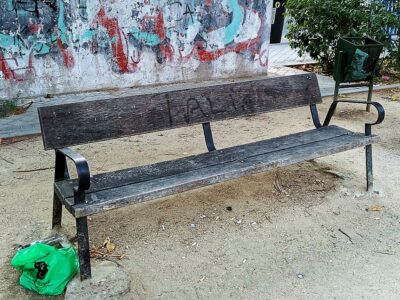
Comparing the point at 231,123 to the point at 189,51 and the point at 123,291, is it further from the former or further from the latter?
the point at 123,291

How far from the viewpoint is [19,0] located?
20.4 ft

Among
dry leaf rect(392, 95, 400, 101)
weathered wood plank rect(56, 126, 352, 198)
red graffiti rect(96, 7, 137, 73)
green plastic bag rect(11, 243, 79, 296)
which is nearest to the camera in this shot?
green plastic bag rect(11, 243, 79, 296)

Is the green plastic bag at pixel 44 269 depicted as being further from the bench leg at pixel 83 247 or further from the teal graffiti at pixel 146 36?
the teal graffiti at pixel 146 36

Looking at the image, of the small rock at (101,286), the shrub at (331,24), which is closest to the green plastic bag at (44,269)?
the small rock at (101,286)

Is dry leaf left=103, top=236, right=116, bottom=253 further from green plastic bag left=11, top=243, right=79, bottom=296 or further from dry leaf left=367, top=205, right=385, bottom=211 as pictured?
dry leaf left=367, top=205, right=385, bottom=211

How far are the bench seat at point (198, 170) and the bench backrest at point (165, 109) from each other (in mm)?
299

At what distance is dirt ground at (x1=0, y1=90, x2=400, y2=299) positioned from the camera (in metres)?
2.67

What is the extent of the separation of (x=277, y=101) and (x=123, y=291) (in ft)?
7.14

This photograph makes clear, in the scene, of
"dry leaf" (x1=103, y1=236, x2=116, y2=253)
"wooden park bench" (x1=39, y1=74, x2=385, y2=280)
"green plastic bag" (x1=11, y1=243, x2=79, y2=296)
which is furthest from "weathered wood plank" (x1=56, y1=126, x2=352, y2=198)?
"dry leaf" (x1=103, y1=236, x2=116, y2=253)

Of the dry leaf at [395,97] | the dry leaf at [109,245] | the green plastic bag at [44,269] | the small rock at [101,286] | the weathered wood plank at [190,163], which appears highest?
the weathered wood plank at [190,163]

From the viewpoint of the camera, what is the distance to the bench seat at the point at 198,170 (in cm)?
265

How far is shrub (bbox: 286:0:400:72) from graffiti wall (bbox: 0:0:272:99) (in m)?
0.66

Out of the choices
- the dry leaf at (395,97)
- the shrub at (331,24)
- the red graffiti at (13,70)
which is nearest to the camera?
the red graffiti at (13,70)

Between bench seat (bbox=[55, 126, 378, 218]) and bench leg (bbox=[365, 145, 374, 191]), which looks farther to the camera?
bench leg (bbox=[365, 145, 374, 191])
